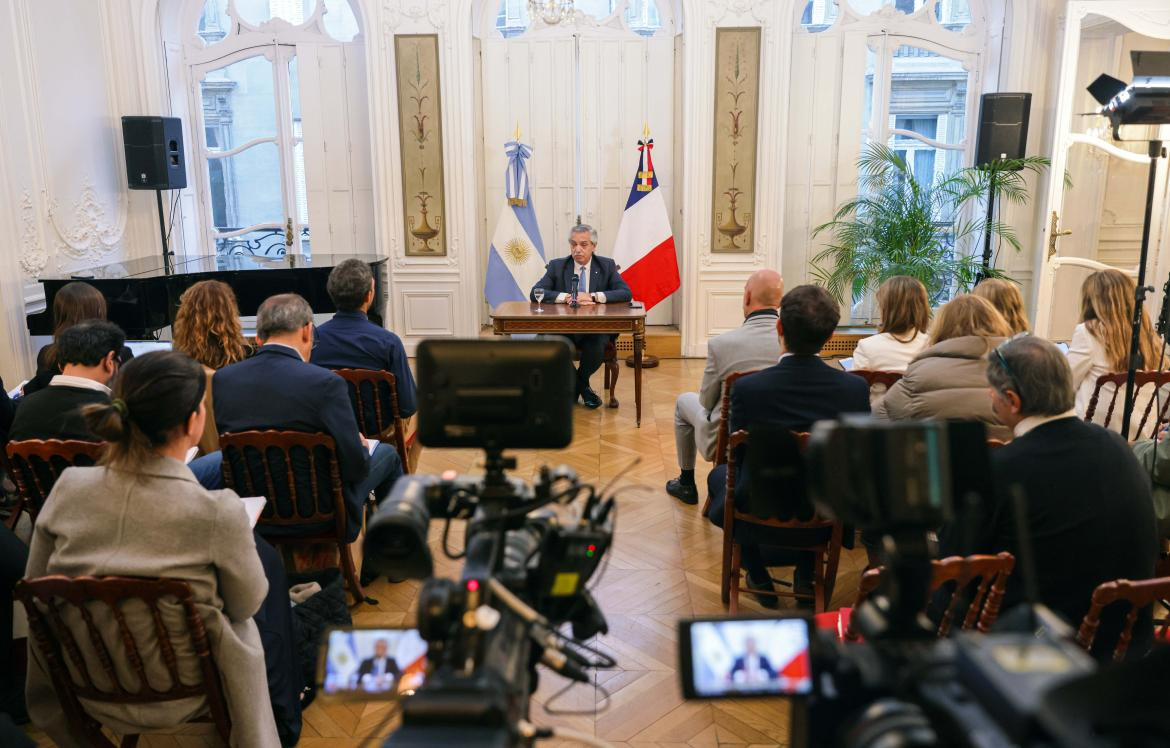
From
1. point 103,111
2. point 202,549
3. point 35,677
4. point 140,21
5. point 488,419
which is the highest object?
point 140,21

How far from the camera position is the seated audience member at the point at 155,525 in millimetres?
1896

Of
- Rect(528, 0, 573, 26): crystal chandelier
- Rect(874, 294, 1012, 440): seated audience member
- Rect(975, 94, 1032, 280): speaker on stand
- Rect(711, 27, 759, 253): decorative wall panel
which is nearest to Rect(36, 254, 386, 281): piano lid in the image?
Rect(528, 0, 573, 26): crystal chandelier

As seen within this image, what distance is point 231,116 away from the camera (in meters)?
7.45

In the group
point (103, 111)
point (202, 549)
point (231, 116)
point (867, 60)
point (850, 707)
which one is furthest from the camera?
point (231, 116)

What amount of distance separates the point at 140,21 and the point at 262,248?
6.32 feet

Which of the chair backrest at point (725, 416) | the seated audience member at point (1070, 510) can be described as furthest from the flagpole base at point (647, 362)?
the seated audience member at point (1070, 510)

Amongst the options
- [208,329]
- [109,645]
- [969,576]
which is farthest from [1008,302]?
[109,645]

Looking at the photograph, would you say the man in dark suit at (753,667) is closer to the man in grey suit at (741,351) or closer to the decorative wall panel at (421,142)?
the man in grey suit at (741,351)

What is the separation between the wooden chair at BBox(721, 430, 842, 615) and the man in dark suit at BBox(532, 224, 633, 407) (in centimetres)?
258

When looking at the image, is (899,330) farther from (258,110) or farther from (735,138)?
(258,110)

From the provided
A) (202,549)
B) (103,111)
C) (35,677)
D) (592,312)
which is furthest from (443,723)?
(103,111)

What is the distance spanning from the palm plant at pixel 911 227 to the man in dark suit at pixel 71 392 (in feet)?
17.5

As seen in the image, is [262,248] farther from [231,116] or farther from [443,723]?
[443,723]

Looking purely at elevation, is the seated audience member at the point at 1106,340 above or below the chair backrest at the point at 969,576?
above
